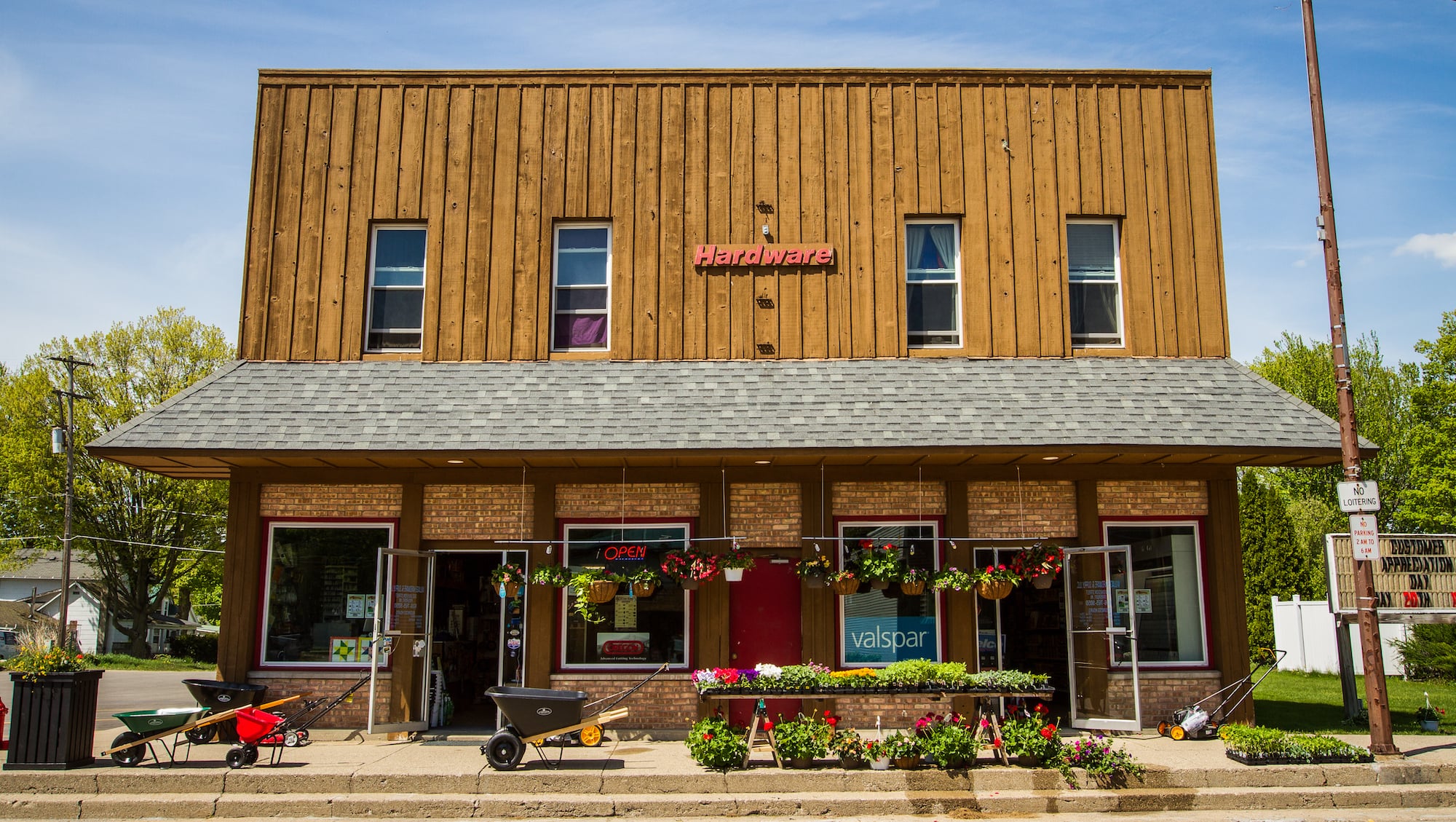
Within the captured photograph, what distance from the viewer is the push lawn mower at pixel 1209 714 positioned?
1130 cm

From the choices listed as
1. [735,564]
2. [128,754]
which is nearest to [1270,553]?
A: [735,564]

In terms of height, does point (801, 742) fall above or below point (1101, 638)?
below

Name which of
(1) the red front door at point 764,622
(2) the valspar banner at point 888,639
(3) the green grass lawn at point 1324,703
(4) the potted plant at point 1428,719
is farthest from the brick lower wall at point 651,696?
(4) the potted plant at point 1428,719

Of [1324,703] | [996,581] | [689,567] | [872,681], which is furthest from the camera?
[1324,703]

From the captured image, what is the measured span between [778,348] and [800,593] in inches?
125

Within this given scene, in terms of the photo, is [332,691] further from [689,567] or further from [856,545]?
[856,545]

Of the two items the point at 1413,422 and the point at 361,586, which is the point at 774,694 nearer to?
the point at 361,586

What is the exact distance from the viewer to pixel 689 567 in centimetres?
1174

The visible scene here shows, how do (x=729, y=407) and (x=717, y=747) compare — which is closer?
(x=717, y=747)

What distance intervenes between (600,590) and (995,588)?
Answer: 4.58m

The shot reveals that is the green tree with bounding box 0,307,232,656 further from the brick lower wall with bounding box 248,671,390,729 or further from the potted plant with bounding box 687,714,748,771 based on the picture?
the potted plant with bounding box 687,714,748,771

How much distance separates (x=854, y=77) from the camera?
13.6 metres

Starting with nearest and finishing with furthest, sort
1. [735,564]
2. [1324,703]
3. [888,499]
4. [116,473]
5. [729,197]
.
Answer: [735,564], [888,499], [729,197], [1324,703], [116,473]

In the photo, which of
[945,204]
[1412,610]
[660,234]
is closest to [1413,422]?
[1412,610]
